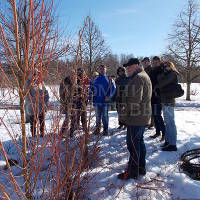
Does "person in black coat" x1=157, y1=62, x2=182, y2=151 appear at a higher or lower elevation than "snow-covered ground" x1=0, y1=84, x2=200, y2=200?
higher

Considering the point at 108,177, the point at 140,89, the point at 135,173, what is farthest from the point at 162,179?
the point at 140,89

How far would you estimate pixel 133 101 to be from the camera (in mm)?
3322

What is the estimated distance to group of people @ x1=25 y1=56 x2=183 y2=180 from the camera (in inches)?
82.1

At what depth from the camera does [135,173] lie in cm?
340

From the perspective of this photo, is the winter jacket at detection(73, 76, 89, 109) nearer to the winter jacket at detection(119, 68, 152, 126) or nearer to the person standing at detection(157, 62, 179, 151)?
the winter jacket at detection(119, 68, 152, 126)

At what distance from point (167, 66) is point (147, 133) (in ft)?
6.57

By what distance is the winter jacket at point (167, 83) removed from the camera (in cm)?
436

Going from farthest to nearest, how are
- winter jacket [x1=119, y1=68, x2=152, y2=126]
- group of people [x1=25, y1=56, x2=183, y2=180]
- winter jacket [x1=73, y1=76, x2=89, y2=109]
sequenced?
winter jacket [x1=119, y1=68, x2=152, y2=126], group of people [x1=25, y1=56, x2=183, y2=180], winter jacket [x1=73, y1=76, x2=89, y2=109]

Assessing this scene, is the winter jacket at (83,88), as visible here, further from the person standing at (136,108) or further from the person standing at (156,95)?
the person standing at (156,95)

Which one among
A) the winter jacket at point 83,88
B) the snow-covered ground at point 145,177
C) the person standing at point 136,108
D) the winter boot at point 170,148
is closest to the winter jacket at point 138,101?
the person standing at point 136,108

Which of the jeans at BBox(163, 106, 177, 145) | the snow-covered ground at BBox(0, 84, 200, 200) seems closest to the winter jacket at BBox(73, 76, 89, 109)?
the snow-covered ground at BBox(0, 84, 200, 200)

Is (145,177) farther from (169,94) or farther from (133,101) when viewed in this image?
(169,94)

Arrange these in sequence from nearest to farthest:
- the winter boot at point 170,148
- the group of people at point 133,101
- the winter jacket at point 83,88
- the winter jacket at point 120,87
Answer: the winter jacket at point 83,88, the group of people at point 133,101, the winter boot at point 170,148, the winter jacket at point 120,87

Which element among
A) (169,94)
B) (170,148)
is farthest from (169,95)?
(170,148)
